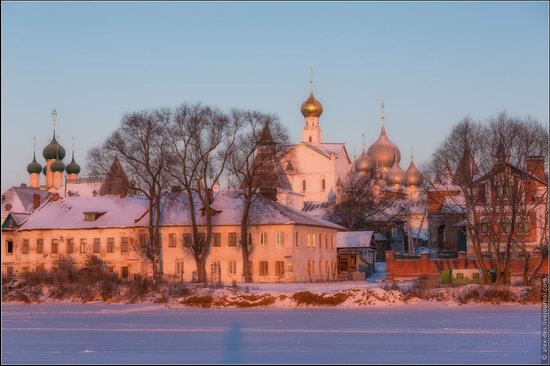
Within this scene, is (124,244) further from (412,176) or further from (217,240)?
(412,176)

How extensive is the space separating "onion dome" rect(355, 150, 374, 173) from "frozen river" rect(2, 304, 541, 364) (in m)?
88.2

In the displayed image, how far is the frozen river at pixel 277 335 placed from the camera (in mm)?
25641

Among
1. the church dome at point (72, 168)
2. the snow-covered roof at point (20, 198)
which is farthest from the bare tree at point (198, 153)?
the church dome at point (72, 168)

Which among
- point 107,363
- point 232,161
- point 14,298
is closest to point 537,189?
point 232,161

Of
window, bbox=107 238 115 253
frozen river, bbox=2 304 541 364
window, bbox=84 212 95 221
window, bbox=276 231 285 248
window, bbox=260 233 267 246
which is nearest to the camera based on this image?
frozen river, bbox=2 304 541 364

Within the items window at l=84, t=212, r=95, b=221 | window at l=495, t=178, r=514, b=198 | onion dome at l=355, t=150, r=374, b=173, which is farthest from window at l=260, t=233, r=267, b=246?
onion dome at l=355, t=150, r=374, b=173

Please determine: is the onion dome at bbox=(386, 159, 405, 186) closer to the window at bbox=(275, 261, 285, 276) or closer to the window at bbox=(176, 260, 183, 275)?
the window at bbox=(176, 260, 183, 275)

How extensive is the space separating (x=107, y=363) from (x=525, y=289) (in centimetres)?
2804

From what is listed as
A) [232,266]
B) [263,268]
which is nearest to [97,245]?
[232,266]

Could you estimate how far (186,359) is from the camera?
25.3 meters

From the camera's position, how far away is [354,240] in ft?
272

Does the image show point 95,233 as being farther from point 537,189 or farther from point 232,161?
point 537,189

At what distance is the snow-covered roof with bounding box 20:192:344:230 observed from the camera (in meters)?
72.5

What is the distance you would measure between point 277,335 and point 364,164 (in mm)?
103739
